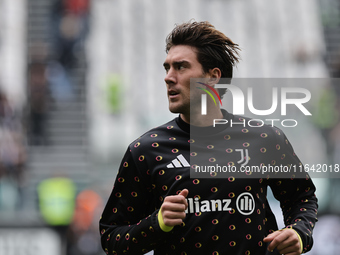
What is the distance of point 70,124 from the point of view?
1002 cm

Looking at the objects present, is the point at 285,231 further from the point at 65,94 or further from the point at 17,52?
the point at 17,52

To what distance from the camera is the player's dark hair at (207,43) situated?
242cm

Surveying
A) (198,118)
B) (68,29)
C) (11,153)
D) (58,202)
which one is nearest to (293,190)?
(198,118)

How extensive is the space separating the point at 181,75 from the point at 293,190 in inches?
26.4

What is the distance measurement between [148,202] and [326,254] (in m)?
6.07

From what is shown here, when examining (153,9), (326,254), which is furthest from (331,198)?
(153,9)

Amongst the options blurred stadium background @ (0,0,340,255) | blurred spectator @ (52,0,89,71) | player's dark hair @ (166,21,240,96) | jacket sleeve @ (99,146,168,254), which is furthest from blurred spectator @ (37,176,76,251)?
player's dark hair @ (166,21,240,96)

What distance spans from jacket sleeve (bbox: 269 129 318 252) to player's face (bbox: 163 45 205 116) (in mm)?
414

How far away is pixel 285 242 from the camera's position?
2.05 meters

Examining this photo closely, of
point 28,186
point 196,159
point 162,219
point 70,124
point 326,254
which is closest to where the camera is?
point 162,219

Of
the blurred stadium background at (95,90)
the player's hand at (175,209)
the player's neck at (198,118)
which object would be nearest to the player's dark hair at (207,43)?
the player's neck at (198,118)

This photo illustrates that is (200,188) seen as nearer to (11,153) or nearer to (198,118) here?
(198,118)

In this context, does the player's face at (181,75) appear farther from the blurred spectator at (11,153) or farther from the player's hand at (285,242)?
the blurred spectator at (11,153)

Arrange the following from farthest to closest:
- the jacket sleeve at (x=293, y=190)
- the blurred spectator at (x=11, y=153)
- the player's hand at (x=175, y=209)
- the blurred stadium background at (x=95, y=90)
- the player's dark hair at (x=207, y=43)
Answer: the blurred spectator at (x=11, y=153), the blurred stadium background at (x=95, y=90), the player's dark hair at (x=207, y=43), the jacket sleeve at (x=293, y=190), the player's hand at (x=175, y=209)
